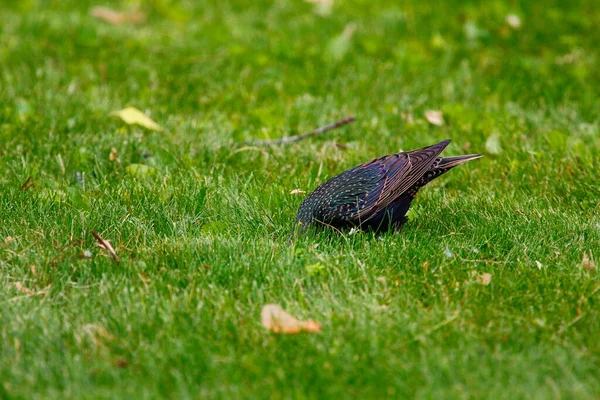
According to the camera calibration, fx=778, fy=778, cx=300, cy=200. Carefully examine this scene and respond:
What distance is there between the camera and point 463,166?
531 cm

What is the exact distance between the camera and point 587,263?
3.83 metres

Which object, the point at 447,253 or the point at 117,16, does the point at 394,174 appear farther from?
the point at 117,16

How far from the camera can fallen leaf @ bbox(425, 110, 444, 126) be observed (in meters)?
6.00

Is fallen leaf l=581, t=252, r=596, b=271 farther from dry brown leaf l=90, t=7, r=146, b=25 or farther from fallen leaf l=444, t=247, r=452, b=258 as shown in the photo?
dry brown leaf l=90, t=7, r=146, b=25

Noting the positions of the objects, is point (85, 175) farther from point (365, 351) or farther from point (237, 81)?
point (365, 351)

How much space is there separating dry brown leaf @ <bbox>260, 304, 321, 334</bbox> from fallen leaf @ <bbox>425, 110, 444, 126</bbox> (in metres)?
3.05

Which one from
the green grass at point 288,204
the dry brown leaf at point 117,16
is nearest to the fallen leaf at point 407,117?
the green grass at point 288,204

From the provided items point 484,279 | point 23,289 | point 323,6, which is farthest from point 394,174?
point 323,6

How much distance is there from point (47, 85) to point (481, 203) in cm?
373

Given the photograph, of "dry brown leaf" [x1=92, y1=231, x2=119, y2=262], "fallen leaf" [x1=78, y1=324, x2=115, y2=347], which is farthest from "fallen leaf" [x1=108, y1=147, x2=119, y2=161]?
"fallen leaf" [x1=78, y1=324, x2=115, y2=347]

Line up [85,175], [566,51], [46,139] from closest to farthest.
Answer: [85,175] → [46,139] → [566,51]

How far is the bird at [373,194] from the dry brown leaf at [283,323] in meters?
0.90

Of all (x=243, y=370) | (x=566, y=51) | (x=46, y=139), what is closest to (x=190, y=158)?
(x=46, y=139)

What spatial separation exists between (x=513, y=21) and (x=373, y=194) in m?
4.14
